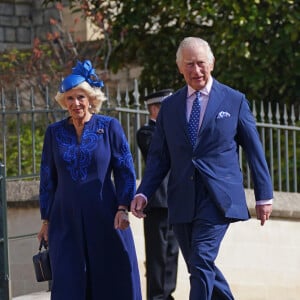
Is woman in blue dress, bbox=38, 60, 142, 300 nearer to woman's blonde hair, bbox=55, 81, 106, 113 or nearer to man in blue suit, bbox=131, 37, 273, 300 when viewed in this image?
woman's blonde hair, bbox=55, 81, 106, 113

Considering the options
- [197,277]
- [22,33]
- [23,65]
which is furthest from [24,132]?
[22,33]

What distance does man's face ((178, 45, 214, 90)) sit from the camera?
7.42 metres

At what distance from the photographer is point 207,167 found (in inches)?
289

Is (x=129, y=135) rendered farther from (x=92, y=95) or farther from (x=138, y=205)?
(x=138, y=205)

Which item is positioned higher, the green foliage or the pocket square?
the pocket square

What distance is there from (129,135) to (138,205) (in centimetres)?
303

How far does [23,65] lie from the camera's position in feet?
58.2

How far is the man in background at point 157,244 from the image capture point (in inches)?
370

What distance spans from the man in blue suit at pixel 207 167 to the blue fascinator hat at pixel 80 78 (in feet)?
1.82

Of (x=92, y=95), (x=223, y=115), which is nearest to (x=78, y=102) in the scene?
(x=92, y=95)

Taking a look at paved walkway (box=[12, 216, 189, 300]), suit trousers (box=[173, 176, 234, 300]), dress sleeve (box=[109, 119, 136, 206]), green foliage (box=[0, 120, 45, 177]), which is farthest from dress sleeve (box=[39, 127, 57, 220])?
green foliage (box=[0, 120, 45, 177])

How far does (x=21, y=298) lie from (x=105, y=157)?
2263 mm

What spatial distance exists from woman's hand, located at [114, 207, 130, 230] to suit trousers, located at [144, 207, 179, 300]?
1.68 metres

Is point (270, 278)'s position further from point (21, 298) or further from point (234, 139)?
point (234, 139)
